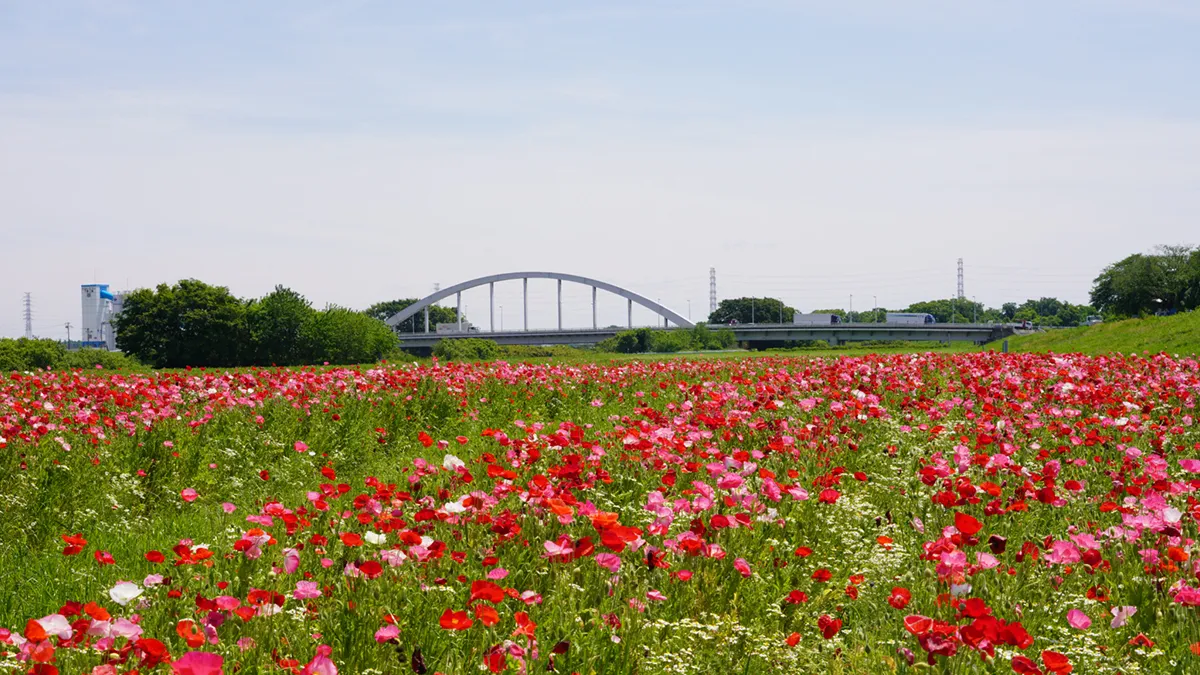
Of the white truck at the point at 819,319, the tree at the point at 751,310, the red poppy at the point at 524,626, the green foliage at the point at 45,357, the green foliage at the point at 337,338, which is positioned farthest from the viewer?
the tree at the point at 751,310

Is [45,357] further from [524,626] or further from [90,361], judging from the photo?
[524,626]

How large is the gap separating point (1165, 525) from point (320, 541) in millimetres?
3787

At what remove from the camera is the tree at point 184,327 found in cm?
6038

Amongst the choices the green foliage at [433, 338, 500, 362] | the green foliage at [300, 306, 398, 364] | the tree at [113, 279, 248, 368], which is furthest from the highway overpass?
the green foliage at [300, 306, 398, 364]

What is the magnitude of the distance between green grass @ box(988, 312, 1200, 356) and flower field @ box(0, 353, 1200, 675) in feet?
59.6

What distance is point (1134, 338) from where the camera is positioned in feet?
96.0

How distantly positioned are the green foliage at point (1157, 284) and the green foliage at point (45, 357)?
78.6m

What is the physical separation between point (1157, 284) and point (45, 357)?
9266 cm

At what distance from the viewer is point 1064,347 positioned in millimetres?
32312

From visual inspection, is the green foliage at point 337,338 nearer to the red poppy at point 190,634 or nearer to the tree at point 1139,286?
the red poppy at point 190,634

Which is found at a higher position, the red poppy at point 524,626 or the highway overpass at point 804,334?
the highway overpass at point 804,334

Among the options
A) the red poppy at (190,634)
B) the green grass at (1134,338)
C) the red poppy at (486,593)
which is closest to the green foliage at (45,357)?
the green grass at (1134,338)

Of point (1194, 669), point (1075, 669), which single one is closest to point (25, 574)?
point (1075, 669)

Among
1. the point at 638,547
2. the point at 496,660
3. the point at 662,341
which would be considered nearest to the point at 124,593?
the point at 496,660
